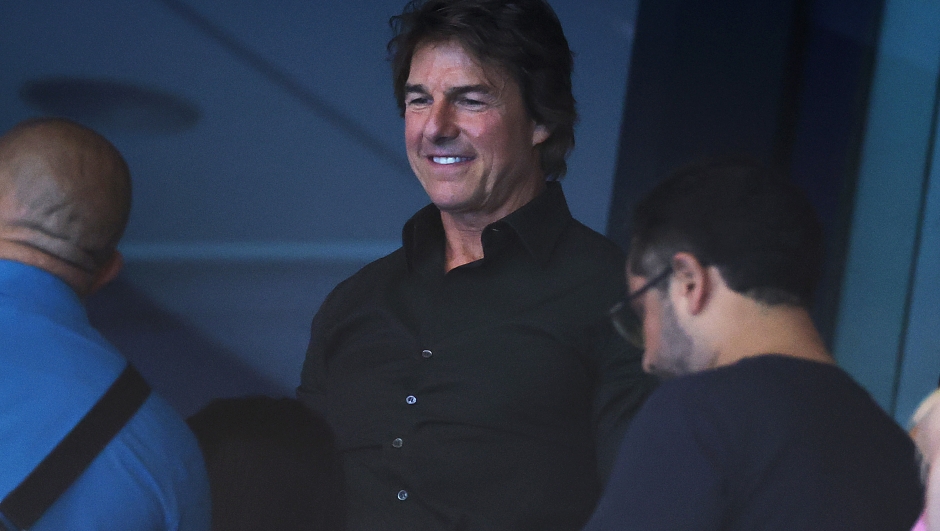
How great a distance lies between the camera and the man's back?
921 millimetres

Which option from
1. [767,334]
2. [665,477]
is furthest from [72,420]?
[767,334]

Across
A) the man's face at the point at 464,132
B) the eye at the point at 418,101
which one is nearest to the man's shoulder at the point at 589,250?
the man's face at the point at 464,132

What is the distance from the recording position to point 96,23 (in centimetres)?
269

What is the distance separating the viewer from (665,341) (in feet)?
3.61

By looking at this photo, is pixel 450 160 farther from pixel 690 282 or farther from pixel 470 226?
pixel 690 282

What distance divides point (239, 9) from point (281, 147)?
15.0 inches

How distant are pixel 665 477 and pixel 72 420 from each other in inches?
23.4

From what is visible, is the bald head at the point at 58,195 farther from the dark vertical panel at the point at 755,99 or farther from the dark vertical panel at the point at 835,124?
the dark vertical panel at the point at 835,124

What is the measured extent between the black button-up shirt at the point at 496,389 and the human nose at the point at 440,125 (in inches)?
6.6

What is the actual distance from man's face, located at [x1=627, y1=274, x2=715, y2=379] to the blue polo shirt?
0.54 metres

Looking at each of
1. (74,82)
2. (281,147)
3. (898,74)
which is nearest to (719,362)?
(898,74)

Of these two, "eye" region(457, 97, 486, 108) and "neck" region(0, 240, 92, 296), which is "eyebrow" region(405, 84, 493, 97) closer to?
"eye" region(457, 97, 486, 108)

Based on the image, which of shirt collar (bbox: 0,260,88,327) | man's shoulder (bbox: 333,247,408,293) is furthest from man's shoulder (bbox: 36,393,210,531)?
man's shoulder (bbox: 333,247,408,293)

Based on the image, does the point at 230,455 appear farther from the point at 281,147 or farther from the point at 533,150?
the point at 281,147
